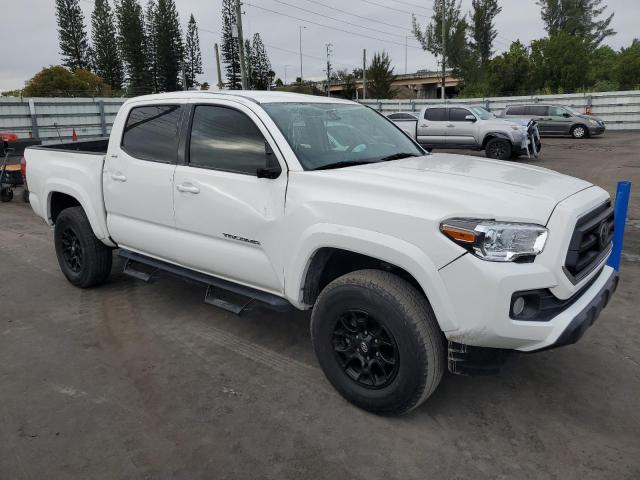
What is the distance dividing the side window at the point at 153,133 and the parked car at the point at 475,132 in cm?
1172

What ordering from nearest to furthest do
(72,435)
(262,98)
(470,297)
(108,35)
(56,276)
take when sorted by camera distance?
(470,297) → (72,435) → (262,98) → (56,276) → (108,35)

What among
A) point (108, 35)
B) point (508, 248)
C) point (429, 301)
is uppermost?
point (108, 35)

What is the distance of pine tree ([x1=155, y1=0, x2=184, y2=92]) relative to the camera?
69062 mm

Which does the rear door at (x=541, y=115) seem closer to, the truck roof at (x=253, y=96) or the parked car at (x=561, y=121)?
the parked car at (x=561, y=121)

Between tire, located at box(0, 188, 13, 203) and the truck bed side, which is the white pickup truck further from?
tire, located at box(0, 188, 13, 203)

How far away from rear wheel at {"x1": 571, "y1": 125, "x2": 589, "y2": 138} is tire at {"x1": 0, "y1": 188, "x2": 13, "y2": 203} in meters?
22.1

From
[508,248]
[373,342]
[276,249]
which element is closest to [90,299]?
[276,249]

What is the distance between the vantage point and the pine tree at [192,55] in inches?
3081

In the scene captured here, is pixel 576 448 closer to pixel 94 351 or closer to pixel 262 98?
pixel 262 98

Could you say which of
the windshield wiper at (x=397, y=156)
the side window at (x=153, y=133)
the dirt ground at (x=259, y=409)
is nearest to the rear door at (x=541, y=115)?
the dirt ground at (x=259, y=409)

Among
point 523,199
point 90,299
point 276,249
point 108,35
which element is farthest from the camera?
point 108,35

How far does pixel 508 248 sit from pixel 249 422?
Answer: 5.58 ft

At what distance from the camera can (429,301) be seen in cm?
265

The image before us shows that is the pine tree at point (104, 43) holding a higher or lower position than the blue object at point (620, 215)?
higher
